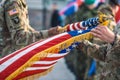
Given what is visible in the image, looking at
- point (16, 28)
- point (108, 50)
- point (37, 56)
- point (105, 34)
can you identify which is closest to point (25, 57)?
point (37, 56)

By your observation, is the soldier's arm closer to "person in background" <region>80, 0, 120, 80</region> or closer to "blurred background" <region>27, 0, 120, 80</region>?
"person in background" <region>80, 0, 120, 80</region>

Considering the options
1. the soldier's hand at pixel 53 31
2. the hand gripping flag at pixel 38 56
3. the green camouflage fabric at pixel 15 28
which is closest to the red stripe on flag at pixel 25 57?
the hand gripping flag at pixel 38 56

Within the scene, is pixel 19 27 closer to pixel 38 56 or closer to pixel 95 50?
pixel 38 56

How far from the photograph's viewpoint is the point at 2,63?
603 cm

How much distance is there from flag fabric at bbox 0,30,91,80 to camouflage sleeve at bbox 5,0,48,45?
11.9 inches

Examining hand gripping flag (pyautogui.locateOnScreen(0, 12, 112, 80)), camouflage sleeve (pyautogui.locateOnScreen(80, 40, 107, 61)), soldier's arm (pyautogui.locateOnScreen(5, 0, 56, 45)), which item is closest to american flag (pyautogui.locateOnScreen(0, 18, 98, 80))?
hand gripping flag (pyautogui.locateOnScreen(0, 12, 112, 80))

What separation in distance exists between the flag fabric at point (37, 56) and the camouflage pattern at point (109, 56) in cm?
23

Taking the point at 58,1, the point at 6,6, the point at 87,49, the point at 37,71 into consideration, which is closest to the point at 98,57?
the point at 87,49

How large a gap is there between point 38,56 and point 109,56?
28.3 inches

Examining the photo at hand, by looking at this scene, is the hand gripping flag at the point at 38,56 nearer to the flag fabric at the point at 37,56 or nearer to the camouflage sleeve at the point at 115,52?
the flag fabric at the point at 37,56

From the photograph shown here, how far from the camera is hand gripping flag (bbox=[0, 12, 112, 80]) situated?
5.94 meters

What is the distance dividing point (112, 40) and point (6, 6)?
1420 mm

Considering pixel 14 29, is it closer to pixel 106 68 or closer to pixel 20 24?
pixel 20 24

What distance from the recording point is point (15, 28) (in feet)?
20.7
